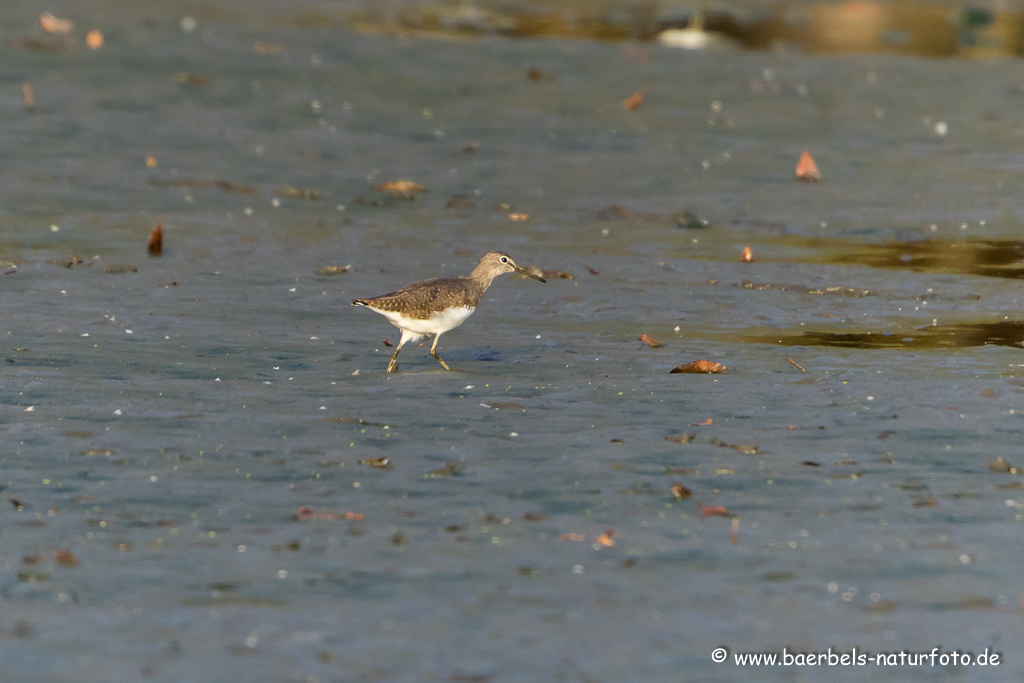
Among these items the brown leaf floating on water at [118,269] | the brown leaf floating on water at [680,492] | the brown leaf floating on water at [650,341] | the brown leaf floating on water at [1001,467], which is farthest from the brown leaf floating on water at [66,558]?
the brown leaf floating on water at [118,269]

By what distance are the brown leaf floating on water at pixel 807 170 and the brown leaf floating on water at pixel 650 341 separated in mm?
6873

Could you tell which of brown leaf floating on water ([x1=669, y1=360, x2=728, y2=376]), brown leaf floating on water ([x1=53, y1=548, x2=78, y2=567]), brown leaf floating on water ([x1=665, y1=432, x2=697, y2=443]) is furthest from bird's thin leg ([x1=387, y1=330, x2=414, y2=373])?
brown leaf floating on water ([x1=53, y1=548, x2=78, y2=567])

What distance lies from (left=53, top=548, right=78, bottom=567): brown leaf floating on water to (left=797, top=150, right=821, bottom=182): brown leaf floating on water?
12.3m

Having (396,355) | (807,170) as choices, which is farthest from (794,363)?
(807,170)

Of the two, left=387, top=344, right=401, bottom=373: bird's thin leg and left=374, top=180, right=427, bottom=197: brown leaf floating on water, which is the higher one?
left=374, top=180, right=427, bottom=197: brown leaf floating on water

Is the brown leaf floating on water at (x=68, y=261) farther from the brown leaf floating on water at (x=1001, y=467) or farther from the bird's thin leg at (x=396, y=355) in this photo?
the brown leaf floating on water at (x=1001, y=467)

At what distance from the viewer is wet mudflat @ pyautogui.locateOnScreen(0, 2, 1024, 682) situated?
5.95 m

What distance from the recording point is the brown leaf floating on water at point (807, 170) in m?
17.0

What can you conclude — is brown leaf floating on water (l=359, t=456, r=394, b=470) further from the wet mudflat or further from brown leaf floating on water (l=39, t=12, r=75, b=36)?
brown leaf floating on water (l=39, t=12, r=75, b=36)

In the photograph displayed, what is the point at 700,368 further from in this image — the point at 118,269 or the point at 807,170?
the point at 807,170

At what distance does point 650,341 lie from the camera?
10773 mm

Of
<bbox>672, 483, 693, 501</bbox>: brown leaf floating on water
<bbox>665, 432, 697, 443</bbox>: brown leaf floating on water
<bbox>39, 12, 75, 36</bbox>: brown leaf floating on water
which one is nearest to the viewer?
<bbox>672, 483, 693, 501</bbox>: brown leaf floating on water

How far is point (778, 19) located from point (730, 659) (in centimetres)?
2758

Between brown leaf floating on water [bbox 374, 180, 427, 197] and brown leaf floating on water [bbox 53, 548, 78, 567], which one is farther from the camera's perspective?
brown leaf floating on water [bbox 374, 180, 427, 197]
